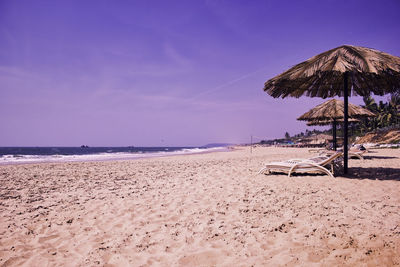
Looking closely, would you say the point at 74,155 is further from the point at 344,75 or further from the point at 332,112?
the point at 344,75

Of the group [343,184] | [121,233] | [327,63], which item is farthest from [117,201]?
[327,63]

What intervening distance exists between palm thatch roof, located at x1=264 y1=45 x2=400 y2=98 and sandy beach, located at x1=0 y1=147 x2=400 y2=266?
8.75 feet

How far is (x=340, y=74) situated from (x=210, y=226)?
228 inches

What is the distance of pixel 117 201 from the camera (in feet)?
15.5

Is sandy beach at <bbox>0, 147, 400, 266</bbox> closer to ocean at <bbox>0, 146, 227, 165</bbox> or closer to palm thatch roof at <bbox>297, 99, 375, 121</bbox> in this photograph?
palm thatch roof at <bbox>297, 99, 375, 121</bbox>

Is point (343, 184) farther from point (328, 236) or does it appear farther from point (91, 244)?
point (91, 244)

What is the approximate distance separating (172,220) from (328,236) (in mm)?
2152

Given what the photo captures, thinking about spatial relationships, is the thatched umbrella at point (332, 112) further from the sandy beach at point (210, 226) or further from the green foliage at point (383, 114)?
the green foliage at point (383, 114)

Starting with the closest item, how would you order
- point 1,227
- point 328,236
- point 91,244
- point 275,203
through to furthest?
1. point 328,236
2. point 91,244
3. point 1,227
4. point 275,203

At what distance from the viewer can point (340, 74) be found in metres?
6.38

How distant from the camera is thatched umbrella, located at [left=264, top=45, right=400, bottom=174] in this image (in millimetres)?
5125

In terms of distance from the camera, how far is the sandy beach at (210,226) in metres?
2.45

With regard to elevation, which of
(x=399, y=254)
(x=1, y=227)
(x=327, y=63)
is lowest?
(x=1, y=227)

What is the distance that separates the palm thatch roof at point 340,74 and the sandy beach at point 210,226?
2.67 meters
